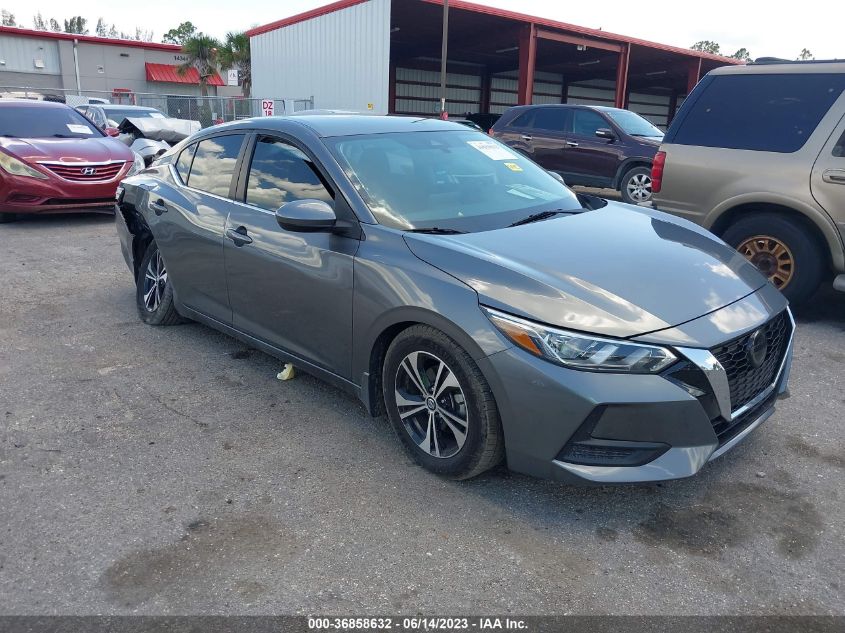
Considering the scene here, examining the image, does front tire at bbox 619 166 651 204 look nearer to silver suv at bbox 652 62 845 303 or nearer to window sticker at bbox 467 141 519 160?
silver suv at bbox 652 62 845 303

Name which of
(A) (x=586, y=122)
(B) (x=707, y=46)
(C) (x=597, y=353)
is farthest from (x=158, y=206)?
(B) (x=707, y=46)

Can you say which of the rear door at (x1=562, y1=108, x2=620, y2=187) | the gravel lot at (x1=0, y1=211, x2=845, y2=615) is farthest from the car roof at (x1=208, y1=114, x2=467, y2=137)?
the rear door at (x1=562, y1=108, x2=620, y2=187)

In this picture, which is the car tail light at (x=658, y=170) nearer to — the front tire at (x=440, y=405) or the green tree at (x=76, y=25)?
the front tire at (x=440, y=405)

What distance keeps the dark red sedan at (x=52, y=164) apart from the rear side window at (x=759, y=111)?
741cm

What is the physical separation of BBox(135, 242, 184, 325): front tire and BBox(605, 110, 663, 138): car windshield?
9.25 m

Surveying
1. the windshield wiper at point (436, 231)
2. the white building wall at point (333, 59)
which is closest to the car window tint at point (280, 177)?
the windshield wiper at point (436, 231)

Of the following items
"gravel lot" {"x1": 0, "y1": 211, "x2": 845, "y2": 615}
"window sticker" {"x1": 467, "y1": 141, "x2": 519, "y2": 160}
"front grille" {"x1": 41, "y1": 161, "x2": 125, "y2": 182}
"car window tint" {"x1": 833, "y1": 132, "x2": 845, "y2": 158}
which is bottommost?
"gravel lot" {"x1": 0, "y1": 211, "x2": 845, "y2": 615}


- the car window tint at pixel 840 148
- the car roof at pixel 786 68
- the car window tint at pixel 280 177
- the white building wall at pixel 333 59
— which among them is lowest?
the car window tint at pixel 280 177

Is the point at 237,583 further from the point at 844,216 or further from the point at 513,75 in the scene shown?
the point at 513,75

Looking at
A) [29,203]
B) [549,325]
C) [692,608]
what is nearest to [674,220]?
[549,325]

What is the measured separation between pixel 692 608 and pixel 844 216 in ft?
12.8

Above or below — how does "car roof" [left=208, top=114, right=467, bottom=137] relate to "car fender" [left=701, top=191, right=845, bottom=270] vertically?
above

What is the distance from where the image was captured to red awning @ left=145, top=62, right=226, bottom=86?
45.4m

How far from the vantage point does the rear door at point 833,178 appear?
5125 mm
